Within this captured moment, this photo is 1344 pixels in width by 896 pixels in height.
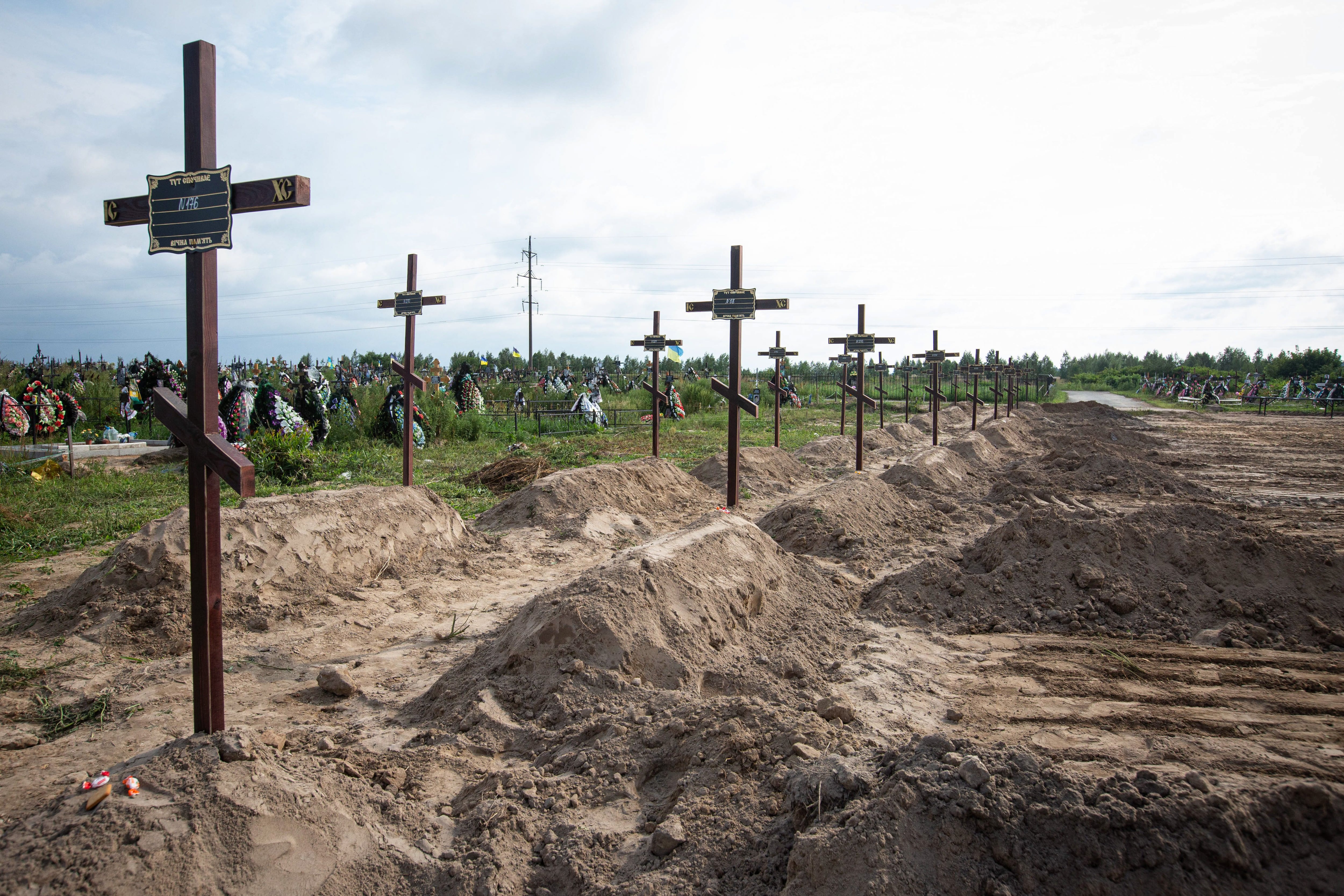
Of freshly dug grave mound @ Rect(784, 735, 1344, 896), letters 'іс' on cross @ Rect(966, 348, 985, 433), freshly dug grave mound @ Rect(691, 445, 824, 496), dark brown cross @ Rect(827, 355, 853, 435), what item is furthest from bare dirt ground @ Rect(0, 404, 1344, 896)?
letters 'іс' on cross @ Rect(966, 348, 985, 433)

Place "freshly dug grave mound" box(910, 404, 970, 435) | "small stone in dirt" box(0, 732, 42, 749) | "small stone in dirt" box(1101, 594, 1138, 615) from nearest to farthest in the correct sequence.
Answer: "small stone in dirt" box(0, 732, 42, 749), "small stone in dirt" box(1101, 594, 1138, 615), "freshly dug grave mound" box(910, 404, 970, 435)

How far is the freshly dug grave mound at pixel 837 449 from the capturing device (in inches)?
633

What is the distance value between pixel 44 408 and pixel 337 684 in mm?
15177

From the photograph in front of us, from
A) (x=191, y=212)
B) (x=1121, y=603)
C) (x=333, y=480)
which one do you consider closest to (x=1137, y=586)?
(x=1121, y=603)

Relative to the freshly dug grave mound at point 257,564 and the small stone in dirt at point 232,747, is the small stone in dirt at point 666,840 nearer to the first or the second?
the small stone in dirt at point 232,747

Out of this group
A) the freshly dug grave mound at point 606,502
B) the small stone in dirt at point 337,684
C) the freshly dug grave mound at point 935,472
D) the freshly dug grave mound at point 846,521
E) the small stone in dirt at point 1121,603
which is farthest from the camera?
the freshly dug grave mound at point 935,472

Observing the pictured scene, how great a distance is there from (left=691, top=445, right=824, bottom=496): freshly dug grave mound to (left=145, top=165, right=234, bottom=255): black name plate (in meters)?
9.24

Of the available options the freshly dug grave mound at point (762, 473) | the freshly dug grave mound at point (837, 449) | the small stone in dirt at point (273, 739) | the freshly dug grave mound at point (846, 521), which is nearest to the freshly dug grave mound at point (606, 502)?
the freshly dug grave mound at point (762, 473)

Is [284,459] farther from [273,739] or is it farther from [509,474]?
[273,739]

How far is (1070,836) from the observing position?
2344mm

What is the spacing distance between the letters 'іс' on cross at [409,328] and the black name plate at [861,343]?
296 inches

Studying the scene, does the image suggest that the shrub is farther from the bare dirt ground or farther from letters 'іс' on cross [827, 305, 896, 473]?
letters 'іс' on cross [827, 305, 896, 473]

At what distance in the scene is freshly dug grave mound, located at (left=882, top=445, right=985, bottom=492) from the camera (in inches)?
464

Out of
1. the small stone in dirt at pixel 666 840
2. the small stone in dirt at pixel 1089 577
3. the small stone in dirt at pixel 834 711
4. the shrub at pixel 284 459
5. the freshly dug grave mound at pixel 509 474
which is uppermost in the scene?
the shrub at pixel 284 459
